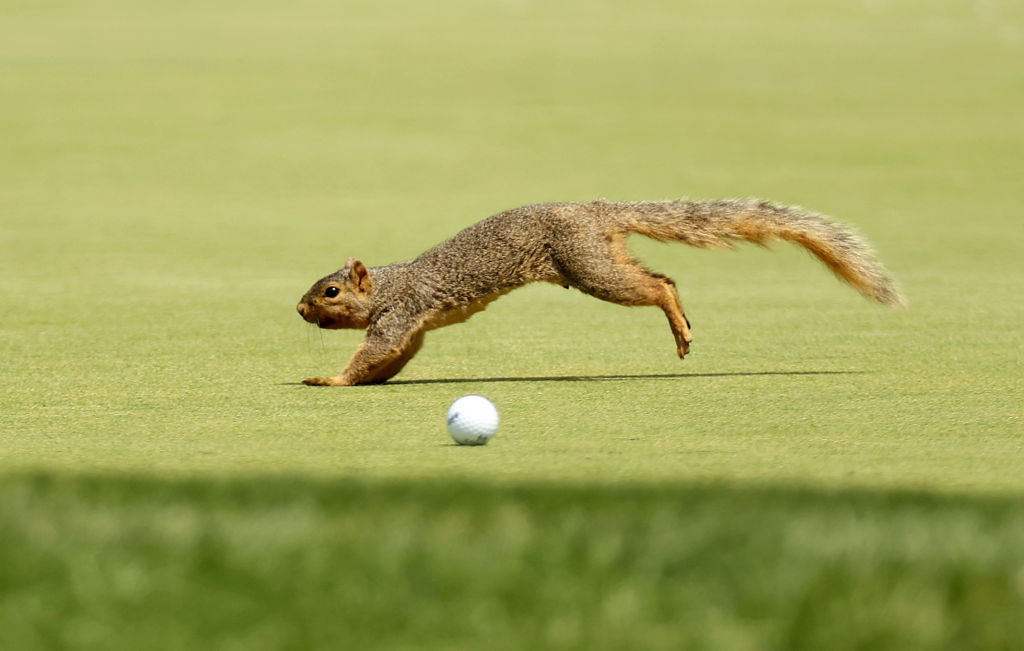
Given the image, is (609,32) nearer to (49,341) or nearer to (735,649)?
(49,341)

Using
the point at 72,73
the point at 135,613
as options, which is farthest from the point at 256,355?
the point at 72,73

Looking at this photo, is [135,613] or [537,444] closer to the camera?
[135,613]

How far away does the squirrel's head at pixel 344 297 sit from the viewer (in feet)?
27.7

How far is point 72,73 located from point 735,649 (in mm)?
22683

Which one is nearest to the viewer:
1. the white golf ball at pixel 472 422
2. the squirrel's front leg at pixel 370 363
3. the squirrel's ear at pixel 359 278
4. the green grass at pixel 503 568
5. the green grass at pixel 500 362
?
the green grass at pixel 503 568

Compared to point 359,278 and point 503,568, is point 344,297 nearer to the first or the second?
point 359,278

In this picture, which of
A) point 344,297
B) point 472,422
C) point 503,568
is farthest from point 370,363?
point 503,568

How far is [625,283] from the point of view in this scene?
8.44 m

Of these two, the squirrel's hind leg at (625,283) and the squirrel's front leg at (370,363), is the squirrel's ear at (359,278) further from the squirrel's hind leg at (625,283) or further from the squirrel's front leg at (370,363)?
the squirrel's hind leg at (625,283)

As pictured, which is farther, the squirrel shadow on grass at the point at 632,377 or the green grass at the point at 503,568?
the squirrel shadow on grass at the point at 632,377

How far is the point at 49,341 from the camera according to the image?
31.0 ft

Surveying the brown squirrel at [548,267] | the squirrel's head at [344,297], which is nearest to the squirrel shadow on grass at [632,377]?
the brown squirrel at [548,267]

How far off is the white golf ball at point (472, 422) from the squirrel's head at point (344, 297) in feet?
8.88

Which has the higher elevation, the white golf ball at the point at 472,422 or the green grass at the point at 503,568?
the green grass at the point at 503,568
